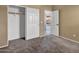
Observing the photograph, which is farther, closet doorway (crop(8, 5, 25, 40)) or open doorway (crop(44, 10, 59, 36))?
open doorway (crop(44, 10, 59, 36))

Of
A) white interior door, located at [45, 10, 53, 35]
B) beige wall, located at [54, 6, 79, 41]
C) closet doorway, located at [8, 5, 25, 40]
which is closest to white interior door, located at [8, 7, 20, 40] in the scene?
closet doorway, located at [8, 5, 25, 40]

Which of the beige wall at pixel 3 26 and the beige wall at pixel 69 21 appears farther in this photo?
the beige wall at pixel 69 21

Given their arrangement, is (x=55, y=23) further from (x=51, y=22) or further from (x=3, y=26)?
(x=3, y=26)

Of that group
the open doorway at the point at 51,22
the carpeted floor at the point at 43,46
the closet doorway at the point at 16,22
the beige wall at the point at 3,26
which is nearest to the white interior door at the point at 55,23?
the open doorway at the point at 51,22

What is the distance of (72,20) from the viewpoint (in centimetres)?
219

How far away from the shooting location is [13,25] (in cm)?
213

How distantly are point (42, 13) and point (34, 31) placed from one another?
0.40m

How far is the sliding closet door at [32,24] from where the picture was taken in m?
2.20

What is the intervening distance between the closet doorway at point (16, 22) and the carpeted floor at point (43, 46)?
4.7 inches

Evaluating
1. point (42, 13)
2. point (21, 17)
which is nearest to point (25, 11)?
point (21, 17)

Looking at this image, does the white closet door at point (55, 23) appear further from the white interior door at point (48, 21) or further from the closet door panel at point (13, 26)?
the closet door panel at point (13, 26)

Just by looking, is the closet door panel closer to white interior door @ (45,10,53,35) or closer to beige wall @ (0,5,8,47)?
beige wall @ (0,5,8,47)

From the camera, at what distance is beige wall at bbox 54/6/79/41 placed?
84.8 inches

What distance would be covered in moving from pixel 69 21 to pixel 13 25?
3.63 ft
